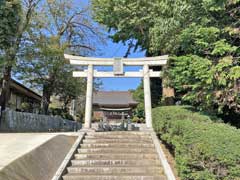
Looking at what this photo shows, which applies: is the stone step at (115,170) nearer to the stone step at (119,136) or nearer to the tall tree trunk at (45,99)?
the stone step at (119,136)

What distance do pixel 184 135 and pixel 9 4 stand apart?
34.3ft

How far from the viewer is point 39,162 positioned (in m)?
7.06

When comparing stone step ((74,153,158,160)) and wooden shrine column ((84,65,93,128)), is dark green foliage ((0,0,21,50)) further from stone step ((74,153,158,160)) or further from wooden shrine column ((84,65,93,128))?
stone step ((74,153,158,160))

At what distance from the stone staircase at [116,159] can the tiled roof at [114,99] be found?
2475 centimetres

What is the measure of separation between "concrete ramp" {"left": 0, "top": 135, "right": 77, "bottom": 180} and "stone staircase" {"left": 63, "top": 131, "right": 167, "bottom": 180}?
17.2 inches

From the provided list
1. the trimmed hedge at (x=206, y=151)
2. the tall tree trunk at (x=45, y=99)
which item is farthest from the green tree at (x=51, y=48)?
the trimmed hedge at (x=206, y=151)

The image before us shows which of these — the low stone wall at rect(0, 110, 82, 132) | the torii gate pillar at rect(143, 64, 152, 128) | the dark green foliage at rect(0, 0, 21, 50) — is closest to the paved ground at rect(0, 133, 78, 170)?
the torii gate pillar at rect(143, 64, 152, 128)

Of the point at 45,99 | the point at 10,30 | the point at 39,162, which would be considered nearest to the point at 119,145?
the point at 39,162

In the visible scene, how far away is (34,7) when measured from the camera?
18.4 m

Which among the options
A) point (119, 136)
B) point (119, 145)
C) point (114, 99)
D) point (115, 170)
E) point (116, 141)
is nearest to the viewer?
point (115, 170)

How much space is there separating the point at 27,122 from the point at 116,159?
10388 mm

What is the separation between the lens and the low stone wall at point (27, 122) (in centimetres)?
1563

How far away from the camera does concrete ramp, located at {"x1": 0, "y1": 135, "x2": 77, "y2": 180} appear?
5.78 m

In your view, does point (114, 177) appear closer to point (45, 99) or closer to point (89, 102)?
point (89, 102)
